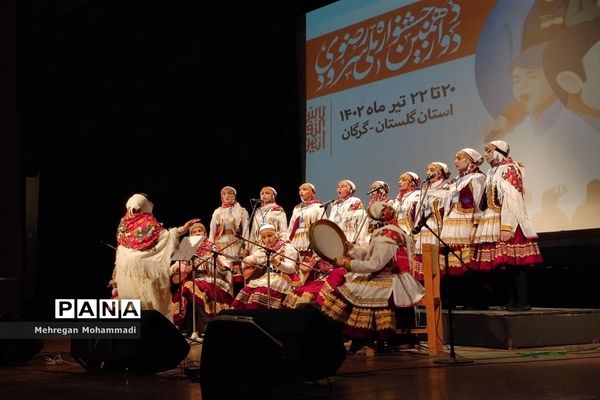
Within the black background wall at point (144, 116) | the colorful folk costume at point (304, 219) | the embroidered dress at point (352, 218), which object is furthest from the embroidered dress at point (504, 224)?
the black background wall at point (144, 116)

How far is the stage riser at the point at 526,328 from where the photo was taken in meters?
5.74

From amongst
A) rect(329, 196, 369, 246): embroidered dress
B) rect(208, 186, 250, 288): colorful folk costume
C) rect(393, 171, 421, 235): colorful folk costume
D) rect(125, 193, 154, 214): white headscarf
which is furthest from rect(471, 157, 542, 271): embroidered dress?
rect(208, 186, 250, 288): colorful folk costume

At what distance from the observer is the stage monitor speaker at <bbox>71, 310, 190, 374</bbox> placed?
14.5 ft

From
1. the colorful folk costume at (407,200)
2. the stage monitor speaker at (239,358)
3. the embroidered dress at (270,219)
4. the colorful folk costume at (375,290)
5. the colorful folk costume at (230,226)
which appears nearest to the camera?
the stage monitor speaker at (239,358)

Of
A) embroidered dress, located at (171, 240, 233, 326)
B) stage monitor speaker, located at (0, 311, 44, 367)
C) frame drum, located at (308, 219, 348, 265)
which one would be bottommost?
stage monitor speaker, located at (0, 311, 44, 367)

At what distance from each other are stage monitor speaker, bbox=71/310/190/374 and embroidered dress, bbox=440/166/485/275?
2814 mm

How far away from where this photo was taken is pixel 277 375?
11.4 ft

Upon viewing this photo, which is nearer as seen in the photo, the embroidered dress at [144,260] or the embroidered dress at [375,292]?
the embroidered dress at [375,292]

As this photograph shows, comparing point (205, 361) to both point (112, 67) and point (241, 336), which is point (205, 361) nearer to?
point (241, 336)

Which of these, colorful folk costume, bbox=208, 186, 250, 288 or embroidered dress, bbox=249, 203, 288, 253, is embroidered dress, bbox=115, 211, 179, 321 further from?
colorful folk costume, bbox=208, 186, 250, 288

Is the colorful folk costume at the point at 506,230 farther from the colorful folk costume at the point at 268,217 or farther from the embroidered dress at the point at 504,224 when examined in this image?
the colorful folk costume at the point at 268,217

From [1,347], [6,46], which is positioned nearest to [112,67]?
[6,46]

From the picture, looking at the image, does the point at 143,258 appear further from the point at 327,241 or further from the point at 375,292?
the point at 375,292

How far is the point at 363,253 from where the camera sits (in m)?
5.61
